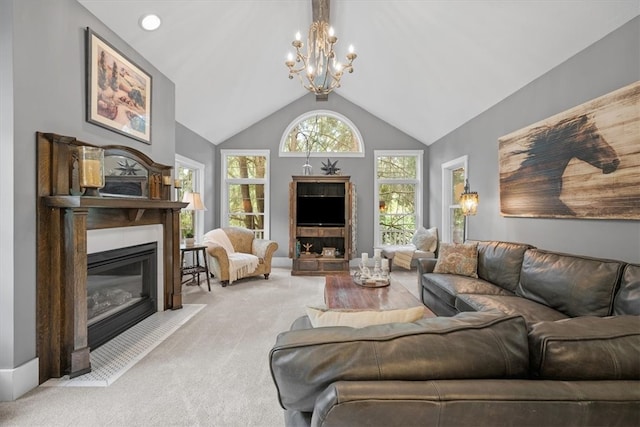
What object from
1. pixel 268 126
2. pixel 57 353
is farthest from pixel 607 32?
pixel 268 126

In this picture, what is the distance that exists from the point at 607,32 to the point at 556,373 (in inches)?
119

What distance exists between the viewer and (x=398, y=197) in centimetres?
673

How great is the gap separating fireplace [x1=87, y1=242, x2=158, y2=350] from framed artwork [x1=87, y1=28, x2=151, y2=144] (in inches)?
47.1

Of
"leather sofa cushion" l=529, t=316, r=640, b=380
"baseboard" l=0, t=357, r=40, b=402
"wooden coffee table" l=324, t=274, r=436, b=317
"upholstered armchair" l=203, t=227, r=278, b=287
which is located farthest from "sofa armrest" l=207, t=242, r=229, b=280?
"leather sofa cushion" l=529, t=316, r=640, b=380

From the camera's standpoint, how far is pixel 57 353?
2.24 m

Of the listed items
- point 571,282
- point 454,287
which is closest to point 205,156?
point 454,287

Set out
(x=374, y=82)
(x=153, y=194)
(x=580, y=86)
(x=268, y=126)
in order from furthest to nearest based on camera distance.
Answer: (x=268, y=126) < (x=374, y=82) < (x=153, y=194) < (x=580, y=86)

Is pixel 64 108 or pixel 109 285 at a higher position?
pixel 64 108

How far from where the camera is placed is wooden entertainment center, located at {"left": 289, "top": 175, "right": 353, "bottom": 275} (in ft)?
19.0

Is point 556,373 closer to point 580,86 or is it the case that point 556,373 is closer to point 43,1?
point 580,86

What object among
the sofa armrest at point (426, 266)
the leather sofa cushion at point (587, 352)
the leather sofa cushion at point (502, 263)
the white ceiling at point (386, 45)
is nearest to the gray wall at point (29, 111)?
the white ceiling at point (386, 45)

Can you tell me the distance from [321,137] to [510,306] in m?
5.02

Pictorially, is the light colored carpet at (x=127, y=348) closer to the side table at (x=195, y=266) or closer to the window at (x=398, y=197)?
the side table at (x=195, y=266)

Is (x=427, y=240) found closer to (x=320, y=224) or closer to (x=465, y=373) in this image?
(x=320, y=224)
